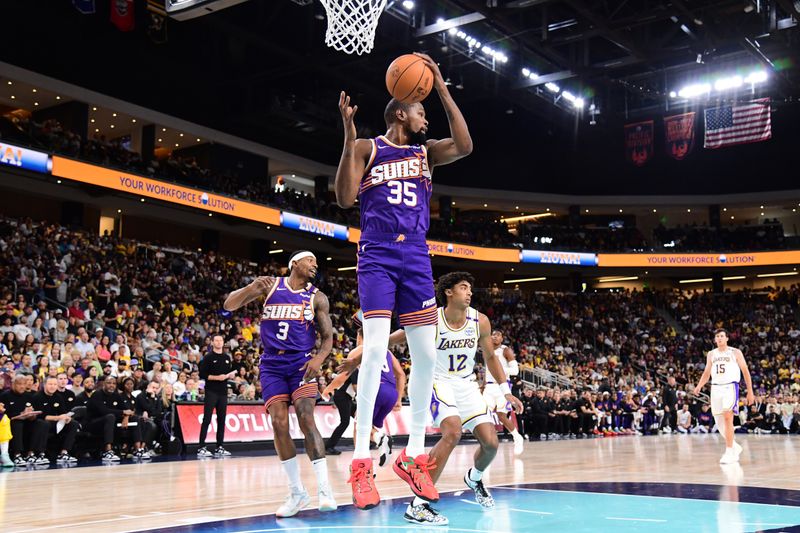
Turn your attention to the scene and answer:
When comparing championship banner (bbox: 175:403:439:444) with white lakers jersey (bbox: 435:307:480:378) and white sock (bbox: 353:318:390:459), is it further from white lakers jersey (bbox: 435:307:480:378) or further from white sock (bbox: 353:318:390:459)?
white sock (bbox: 353:318:390:459)

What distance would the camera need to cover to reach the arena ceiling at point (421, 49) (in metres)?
24.3

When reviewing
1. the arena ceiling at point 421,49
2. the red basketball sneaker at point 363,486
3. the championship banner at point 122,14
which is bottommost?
the red basketball sneaker at point 363,486

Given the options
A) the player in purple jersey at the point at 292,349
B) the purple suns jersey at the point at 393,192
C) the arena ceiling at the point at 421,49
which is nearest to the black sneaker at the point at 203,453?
the player in purple jersey at the point at 292,349

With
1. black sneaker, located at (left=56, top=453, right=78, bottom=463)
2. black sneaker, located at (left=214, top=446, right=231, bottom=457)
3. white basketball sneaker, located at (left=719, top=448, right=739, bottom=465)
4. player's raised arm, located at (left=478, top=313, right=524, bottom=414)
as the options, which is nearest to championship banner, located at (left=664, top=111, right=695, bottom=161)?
white basketball sneaker, located at (left=719, top=448, right=739, bottom=465)

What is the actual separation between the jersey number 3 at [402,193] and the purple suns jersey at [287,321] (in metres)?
1.90

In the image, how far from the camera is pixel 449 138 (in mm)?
4562

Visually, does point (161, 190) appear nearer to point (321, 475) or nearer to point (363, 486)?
point (321, 475)

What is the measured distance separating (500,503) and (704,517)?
1.47 meters

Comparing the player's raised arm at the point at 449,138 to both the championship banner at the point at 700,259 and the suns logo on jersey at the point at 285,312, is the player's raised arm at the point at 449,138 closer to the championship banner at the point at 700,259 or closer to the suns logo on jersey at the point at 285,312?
the suns logo on jersey at the point at 285,312

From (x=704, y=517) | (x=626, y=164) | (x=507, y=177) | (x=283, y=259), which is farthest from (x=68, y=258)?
(x=626, y=164)

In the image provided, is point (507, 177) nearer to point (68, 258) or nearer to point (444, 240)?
point (444, 240)

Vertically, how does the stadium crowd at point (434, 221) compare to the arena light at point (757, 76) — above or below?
below

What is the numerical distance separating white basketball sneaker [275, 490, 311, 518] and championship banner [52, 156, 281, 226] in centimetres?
1972

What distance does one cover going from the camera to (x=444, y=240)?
35406mm
